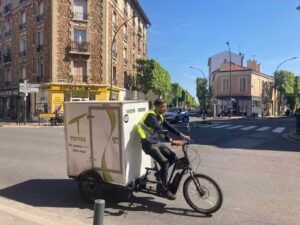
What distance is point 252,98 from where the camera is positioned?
56594mm

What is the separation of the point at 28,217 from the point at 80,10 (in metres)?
30.1

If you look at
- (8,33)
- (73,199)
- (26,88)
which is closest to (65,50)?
(26,88)

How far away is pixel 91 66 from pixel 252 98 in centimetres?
3321

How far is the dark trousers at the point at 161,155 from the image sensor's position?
521 cm

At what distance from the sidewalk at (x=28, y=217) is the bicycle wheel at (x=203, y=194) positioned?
168 cm

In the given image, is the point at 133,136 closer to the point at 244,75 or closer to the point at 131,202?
the point at 131,202

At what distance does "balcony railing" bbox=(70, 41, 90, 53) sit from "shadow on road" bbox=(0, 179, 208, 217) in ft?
86.3

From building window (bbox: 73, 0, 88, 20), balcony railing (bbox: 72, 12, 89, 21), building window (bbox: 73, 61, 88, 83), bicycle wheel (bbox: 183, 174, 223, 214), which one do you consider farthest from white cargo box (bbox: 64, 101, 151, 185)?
building window (bbox: 73, 0, 88, 20)

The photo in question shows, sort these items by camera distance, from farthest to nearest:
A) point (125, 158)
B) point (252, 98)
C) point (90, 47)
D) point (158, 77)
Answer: point (252, 98), point (158, 77), point (90, 47), point (125, 158)

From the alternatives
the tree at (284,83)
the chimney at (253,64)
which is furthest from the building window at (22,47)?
the tree at (284,83)

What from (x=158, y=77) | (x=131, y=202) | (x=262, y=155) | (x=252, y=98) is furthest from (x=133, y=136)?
(x=252, y=98)

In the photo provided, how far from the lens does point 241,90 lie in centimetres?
5716

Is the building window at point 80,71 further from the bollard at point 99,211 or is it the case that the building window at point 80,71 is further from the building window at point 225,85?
the building window at point 225,85

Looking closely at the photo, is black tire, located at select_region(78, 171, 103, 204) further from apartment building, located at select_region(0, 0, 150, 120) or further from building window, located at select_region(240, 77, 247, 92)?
building window, located at select_region(240, 77, 247, 92)
